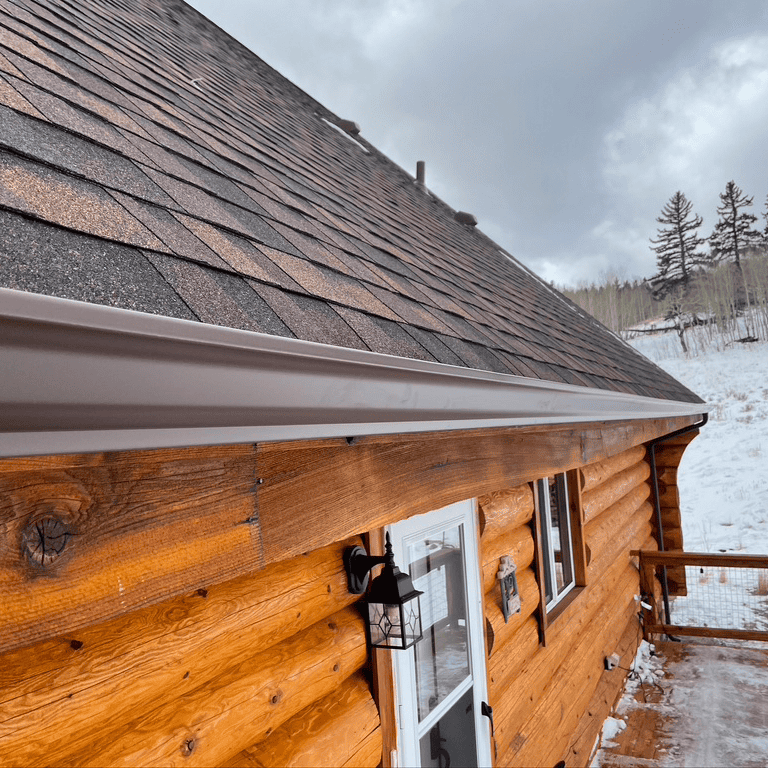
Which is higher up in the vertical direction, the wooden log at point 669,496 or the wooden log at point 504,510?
the wooden log at point 504,510

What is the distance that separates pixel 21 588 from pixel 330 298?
0.91 meters

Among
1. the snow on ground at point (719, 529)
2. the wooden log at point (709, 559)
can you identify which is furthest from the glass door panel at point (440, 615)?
the wooden log at point (709, 559)

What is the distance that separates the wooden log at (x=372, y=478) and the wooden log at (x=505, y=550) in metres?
0.43

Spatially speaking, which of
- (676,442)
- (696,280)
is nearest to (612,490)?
(676,442)

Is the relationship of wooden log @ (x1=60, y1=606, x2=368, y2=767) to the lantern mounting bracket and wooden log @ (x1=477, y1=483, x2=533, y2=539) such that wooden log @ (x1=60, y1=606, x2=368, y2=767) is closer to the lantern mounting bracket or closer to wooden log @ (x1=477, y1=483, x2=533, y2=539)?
the lantern mounting bracket

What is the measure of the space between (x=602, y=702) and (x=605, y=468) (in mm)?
1863

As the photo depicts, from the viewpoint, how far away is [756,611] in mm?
6715

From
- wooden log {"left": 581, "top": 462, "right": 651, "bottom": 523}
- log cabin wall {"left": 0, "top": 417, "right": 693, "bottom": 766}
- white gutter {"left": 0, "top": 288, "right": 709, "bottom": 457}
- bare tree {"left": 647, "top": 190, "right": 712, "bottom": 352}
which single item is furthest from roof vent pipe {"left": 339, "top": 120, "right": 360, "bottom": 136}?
bare tree {"left": 647, "top": 190, "right": 712, "bottom": 352}

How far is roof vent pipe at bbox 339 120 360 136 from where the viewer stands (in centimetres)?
611

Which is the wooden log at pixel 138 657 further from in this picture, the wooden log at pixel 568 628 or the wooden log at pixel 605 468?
the wooden log at pixel 605 468

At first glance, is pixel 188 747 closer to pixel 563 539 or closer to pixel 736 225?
pixel 563 539

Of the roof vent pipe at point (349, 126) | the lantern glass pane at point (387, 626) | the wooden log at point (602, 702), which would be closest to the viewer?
the lantern glass pane at point (387, 626)

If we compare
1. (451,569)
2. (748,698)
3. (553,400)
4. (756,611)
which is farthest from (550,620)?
(756,611)

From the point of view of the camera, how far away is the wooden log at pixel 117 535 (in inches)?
30.2
